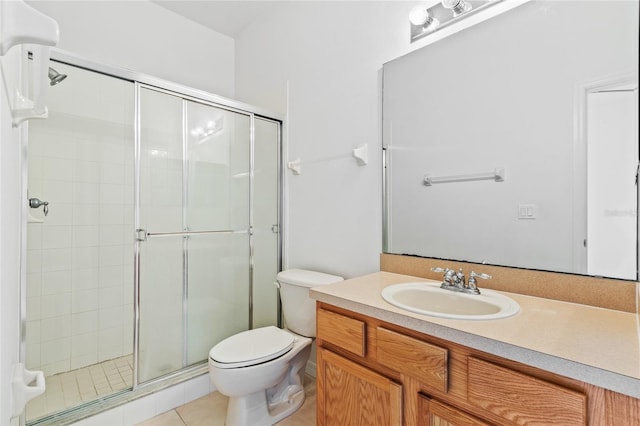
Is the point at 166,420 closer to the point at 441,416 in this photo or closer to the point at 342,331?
the point at 342,331

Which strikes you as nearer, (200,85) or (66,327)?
(66,327)

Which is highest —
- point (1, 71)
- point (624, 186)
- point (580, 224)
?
point (1, 71)

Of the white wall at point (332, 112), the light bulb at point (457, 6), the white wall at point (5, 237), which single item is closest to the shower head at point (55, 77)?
the white wall at point (5, 237)

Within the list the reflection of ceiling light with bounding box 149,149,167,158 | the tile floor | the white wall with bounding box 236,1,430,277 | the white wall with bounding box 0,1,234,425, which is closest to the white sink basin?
the white wall with bounding box 236,1,430,277

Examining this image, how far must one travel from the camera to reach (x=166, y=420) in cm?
173

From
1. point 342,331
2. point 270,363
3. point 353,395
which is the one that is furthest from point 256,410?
point 342,331

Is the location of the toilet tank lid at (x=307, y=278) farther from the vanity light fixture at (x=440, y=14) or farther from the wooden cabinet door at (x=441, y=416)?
the vanity light fixture at (x=440, y=14)

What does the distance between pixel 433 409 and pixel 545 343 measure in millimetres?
397

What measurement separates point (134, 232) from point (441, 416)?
176 centimetres

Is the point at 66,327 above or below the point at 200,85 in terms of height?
below

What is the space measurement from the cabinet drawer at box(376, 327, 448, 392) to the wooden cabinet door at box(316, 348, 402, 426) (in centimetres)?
8

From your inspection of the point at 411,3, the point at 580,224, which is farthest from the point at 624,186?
the point at 411,3

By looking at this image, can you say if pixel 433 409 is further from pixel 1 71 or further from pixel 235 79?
pixel 235 79

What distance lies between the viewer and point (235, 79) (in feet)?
9.70
